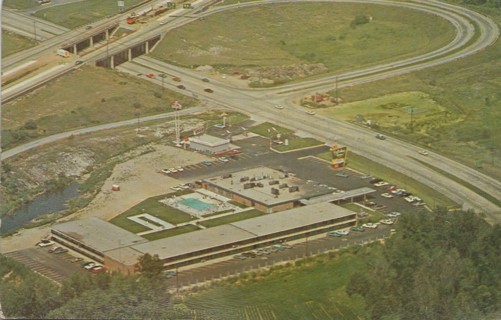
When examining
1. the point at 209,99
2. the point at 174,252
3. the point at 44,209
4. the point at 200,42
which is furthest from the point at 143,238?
the point at 200,42

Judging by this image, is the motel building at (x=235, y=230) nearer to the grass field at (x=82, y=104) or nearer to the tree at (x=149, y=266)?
the tree at (x=149, y=266)

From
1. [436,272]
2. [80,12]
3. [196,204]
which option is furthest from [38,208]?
[80,12]

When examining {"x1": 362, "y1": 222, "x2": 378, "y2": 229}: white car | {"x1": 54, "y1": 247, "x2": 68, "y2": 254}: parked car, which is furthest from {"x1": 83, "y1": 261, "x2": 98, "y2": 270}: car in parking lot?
{"x1": 362, "y1": 222, "x2": 378, "y2": 229}: white car

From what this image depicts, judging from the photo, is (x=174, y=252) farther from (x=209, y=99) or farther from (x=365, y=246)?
(x=209, y=99)

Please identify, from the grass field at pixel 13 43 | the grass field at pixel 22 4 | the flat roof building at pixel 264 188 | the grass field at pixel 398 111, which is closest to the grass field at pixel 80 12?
the grass field at pixel 22 4

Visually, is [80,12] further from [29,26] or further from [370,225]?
[370,225]

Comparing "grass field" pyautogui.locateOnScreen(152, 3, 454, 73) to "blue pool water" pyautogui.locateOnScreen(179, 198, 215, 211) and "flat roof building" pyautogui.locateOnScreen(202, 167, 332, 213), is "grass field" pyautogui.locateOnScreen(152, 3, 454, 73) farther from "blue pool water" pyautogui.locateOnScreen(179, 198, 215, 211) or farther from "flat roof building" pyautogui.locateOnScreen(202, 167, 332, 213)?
"blue pool water" pyautogui.locateOnScreen(179, 198, 215, 211)
